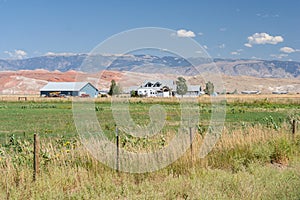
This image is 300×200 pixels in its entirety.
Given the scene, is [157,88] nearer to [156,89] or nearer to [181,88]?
[156,89]

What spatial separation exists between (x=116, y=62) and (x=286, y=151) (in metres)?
5.95

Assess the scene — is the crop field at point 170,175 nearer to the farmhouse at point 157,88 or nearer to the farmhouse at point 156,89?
the farmhouse at point 157,88

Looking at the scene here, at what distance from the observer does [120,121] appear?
17969 millimetres

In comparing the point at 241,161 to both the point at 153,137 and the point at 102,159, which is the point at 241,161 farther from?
the point at 102,159

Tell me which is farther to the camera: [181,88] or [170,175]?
[181,88]

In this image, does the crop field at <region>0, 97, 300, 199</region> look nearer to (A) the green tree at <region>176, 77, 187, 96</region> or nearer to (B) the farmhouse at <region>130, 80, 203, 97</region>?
(A) the green tree at <region>176, 77, 187, 96</region>

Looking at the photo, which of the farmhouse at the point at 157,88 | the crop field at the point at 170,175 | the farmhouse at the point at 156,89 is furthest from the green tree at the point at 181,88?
the farmhouse at the point at 156,89

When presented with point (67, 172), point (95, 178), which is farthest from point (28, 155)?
point (95, 178)

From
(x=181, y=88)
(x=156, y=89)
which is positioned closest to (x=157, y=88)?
(x=156, y=89)

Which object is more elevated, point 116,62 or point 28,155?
point 116,62

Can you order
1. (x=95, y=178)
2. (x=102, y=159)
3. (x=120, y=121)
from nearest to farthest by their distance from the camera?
(x=95, y=178), (x=102, y=159), (x=120, y=121)

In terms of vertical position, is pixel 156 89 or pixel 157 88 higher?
pixel 157 88

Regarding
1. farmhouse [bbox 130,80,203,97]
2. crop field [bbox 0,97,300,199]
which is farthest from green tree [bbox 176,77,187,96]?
farmhouse [bbox 130,80,203,97]

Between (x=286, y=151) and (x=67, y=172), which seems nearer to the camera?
(x=67, y=172)
